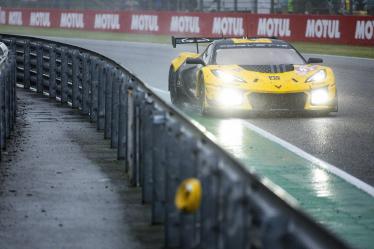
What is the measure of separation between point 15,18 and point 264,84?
47538 mm

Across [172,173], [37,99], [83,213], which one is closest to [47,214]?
[83,213]

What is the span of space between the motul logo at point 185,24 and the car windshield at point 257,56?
28.6 m

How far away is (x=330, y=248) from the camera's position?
419cm

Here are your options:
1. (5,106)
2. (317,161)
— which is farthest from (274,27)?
(317,161)

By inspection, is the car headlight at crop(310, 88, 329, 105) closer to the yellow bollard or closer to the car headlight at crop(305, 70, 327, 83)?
the car headlight at crop(305, 70, 327, 83)

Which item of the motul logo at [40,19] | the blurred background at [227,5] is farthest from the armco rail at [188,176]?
the motul logo at [40,19]

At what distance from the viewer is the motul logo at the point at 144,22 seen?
173 ft

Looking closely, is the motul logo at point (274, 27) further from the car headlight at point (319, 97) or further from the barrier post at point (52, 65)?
the car headlight at point (319, 97)

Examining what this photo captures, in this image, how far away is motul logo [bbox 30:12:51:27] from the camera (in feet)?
202

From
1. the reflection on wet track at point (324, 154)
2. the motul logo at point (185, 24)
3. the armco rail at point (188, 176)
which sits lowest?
the motul logo at point (185, 24)

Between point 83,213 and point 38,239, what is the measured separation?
1242 millimetres

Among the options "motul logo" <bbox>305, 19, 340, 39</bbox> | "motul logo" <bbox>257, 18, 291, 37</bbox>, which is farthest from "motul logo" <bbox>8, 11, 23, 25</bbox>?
"motul logo" <bbox>305, 19, 340, 39</bbox>

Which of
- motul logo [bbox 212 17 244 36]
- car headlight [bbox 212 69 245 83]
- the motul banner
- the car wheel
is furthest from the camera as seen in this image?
motul logo [bbox 212 17 244 36]

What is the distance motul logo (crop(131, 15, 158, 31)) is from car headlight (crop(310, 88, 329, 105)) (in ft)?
113
